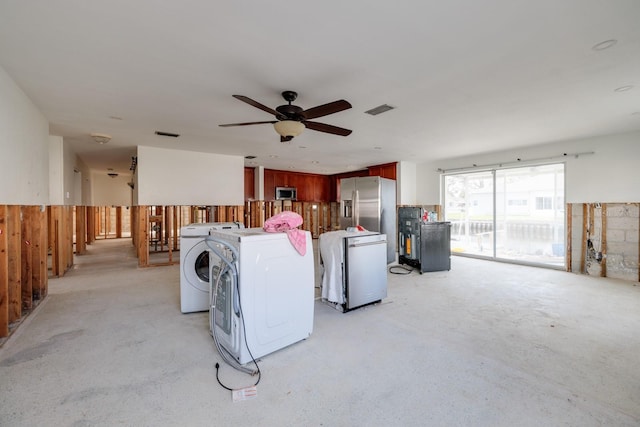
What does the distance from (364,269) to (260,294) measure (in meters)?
1.60

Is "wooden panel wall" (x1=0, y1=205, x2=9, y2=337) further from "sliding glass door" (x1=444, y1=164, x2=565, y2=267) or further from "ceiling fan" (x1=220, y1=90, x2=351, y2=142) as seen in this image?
"sliding glass door" (x1=444, y1=164, x2=565, y2=267)

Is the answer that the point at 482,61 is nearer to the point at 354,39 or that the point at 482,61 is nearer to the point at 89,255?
the point at 354,39

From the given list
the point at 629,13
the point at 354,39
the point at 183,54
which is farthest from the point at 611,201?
the point at 183,54

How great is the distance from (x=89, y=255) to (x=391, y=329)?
815cm

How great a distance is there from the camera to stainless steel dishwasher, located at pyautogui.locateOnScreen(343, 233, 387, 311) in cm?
333

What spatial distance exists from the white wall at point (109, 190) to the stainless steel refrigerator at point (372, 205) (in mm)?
9366

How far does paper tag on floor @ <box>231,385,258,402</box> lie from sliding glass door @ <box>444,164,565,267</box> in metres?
6.48

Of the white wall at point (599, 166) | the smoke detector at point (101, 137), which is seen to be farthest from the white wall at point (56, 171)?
the white wall at point (599, 166)

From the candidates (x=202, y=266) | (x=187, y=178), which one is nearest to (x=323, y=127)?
(x=202, y=266)

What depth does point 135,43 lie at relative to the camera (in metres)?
2.21

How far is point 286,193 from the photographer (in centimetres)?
934

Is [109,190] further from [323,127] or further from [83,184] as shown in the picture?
[323,127]

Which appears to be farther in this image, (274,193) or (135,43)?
(274,193)

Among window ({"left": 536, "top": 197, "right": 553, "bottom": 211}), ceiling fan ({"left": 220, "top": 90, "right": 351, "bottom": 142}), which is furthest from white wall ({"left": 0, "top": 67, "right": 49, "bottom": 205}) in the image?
window ({"left": 536, "top": 197, "right": 553, "bottom": 211})
